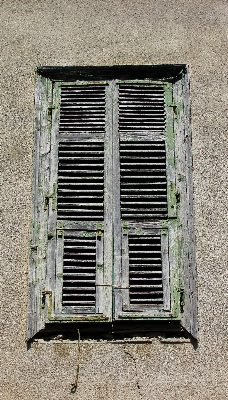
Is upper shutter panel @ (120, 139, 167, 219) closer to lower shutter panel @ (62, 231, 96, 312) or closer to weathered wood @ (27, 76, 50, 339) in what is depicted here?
lower shutter panel @ (62, 231, 96, 312)

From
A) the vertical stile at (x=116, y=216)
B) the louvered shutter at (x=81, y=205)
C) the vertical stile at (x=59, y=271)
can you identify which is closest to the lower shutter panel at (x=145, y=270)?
the vertical stile at (x=116, y=216)


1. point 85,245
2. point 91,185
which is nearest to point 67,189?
point 91,185

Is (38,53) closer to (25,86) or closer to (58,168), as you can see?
(25,86)

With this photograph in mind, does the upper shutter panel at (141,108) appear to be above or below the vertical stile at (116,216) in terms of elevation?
above

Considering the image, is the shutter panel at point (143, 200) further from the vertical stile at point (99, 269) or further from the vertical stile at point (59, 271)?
the vertical stile at point (59, 271)

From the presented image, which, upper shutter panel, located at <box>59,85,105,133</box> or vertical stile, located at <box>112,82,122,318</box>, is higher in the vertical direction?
upper shutter panel, located at <box>59,85,105,133</box>

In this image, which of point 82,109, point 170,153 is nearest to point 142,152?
point 170,153

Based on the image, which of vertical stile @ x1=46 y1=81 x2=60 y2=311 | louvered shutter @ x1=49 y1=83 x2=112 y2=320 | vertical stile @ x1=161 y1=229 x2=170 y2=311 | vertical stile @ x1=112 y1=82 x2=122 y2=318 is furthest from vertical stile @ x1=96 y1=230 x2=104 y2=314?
vertical stile @ x1=161 y1=229 x2=170 y2=311
